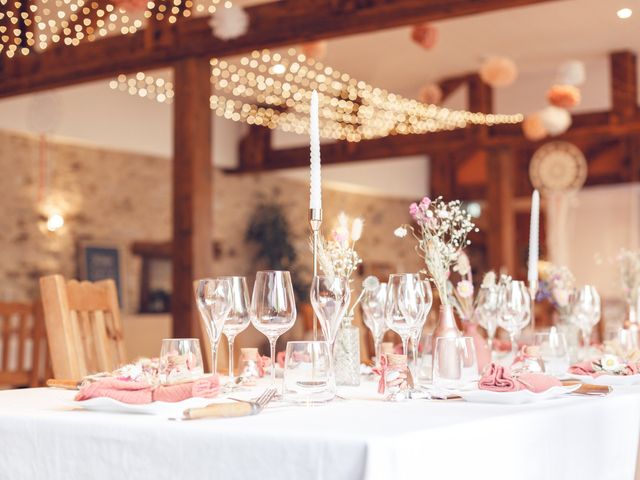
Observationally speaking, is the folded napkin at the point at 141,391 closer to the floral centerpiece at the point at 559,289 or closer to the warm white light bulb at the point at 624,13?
→ the floral centerpiece at the point at 559,289

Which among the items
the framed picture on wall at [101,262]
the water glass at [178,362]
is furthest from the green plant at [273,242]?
the water glass at [178,362]

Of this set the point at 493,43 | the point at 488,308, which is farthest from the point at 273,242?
the point at 488,308

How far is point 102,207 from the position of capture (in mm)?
9578

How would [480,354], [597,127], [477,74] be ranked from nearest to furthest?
[480,354], [597,127], [477,74]

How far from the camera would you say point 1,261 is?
8.57m

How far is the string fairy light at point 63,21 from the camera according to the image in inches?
252

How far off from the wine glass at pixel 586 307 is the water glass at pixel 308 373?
1589mm

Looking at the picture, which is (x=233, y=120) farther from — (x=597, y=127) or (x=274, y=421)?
(x=274, y=421)

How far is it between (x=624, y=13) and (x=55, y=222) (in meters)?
5.57

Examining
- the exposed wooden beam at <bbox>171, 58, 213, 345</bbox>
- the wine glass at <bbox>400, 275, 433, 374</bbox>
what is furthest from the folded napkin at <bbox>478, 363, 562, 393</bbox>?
the exposed wooden beam at <bbox>171, 58, 213, 345</bbox>

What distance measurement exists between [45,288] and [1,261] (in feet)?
20.9

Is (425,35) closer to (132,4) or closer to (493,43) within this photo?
(493,43)

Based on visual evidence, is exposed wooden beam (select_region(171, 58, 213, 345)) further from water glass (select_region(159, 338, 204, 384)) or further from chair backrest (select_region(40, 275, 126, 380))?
water glass (select_region(159, 338, 204, 384))

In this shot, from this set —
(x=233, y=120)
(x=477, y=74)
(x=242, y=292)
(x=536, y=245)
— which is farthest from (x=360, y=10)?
(x=233, y=120)
